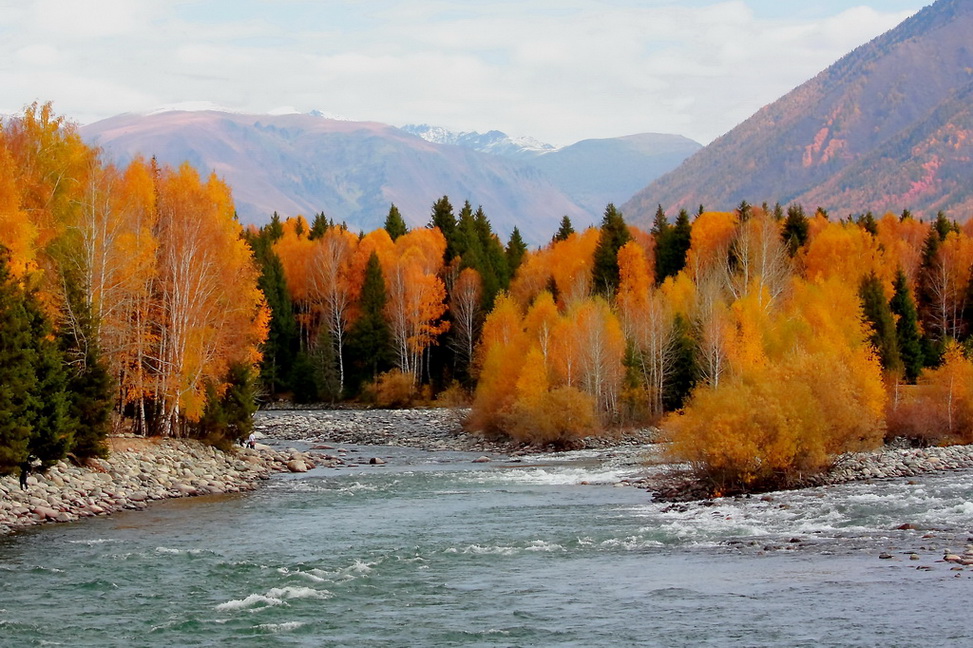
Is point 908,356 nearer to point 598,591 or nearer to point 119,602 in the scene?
point 598,591

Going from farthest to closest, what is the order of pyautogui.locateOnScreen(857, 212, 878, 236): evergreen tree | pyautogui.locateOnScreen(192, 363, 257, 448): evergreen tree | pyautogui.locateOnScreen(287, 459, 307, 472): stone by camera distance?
pyautogui.locateOnScreen(857, 212, 878, 236): evergreen tree, pyautogui.locateOnScreen(287, 459, 307, 472): stone, pyautogui.locateOnScreen(192, 363, 257, 448): evergreen tree

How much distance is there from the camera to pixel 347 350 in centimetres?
8288

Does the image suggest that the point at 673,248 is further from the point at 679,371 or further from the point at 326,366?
the point at 326,366

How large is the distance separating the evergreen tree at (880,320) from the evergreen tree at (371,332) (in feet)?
109

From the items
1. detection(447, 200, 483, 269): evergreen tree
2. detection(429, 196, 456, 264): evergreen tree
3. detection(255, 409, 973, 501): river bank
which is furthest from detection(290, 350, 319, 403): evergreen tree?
detection(429, 196, 456, 264): evergreen tree

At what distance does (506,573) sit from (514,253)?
71714mm

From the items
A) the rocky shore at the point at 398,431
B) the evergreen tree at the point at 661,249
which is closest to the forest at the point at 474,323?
the evergreen tree at the point at 661,249

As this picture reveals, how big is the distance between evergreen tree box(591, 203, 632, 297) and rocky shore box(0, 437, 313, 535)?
1527 inches

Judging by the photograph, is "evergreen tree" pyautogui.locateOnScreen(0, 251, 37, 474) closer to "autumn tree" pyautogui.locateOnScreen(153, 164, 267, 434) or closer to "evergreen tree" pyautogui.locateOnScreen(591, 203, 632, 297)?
"autumn tree" pyautogui.locateOnScreen(153, 164, 267, 434)

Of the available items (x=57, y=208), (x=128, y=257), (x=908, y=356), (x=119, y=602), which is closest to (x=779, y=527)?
(x=119, y=602)

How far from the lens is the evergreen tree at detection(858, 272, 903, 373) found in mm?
61481

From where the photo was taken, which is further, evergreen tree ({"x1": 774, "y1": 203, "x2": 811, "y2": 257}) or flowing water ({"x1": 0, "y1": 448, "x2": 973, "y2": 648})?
evergreen tree ({"x1": 774, "y1": 203, "x2": 811, "y2": 257})

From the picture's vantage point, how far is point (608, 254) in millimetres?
80750

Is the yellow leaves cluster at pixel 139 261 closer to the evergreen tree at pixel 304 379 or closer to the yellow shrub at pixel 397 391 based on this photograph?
the yellow shrub at pixel 397 391
